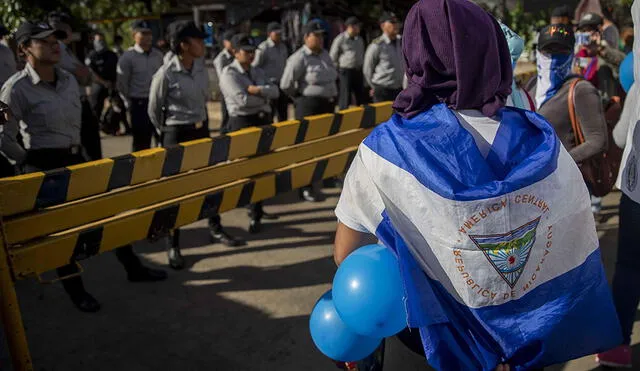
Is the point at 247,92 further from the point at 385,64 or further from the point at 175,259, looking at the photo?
the point at 385,64

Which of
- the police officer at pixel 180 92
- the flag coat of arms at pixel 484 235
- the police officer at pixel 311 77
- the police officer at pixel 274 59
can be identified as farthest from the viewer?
the police officer at pixel 274 59

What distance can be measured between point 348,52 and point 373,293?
30.4 feet

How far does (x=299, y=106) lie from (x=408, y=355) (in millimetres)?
6077

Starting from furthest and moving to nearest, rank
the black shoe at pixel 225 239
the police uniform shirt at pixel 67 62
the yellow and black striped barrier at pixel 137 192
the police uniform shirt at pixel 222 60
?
the police uniform shirt at pixel 222 60
the police uniform shirt at pixel 67 62
the black shoe at pixel 225 239
the yellow and black striped barrier at pixel 137 192

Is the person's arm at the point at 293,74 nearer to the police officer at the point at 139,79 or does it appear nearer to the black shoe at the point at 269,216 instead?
the police officer at the point at 139,79

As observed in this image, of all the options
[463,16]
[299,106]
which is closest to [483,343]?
[463,16]

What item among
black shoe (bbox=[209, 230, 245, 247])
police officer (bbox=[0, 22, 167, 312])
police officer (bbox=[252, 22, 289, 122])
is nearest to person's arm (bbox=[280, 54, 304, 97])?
police officer (bbox=[252, 22, 289, 122])

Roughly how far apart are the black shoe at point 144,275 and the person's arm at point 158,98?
1397 millimetres

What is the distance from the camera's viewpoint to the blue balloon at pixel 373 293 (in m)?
1.71

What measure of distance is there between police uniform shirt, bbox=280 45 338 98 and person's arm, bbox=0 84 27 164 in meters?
3.89

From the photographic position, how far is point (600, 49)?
7469 millimetres

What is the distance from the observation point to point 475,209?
1595 millimetres

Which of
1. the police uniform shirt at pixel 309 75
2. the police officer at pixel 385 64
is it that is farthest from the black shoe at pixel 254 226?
the police officer at pixel 385 64

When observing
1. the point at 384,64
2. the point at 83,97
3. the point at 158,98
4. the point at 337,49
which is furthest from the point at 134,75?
the point at 337,49
